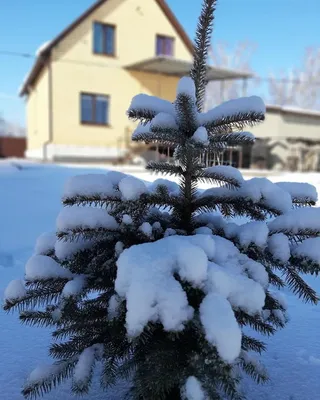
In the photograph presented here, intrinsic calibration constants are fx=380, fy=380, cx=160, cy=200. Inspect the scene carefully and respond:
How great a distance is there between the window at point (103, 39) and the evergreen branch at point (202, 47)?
16125mm

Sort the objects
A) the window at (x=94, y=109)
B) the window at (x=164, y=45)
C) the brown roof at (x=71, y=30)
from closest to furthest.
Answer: the brown roof at (x=71, y=30) < the window at (x=94, y=109) < the window at (x=164, y=45)

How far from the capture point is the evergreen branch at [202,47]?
1.43 metres

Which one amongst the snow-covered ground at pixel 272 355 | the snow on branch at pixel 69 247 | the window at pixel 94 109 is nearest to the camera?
the snow on branch at pixel 69 247

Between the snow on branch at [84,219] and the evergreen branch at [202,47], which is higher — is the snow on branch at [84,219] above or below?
below

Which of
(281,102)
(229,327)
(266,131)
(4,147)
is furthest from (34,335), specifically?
(281,102)

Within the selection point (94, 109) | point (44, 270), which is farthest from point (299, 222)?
point (94, 109)

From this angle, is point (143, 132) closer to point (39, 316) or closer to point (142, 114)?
point (142, 114)

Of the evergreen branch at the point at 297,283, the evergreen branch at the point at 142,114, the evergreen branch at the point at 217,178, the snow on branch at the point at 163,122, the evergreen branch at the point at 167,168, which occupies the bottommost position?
the evergreen branch at the point at 297,283

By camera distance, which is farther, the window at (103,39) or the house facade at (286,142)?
the house facade at (286,142)

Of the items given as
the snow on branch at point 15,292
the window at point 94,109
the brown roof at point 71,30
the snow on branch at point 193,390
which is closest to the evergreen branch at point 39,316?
the snow on branch at point 15,292

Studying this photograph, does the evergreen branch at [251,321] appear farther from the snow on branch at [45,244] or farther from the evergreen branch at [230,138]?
the snow on branch at [45,244]

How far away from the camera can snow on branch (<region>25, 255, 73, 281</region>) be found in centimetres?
127

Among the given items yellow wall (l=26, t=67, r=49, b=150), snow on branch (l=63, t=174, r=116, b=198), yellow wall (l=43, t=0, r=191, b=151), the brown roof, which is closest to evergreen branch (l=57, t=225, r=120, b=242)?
snow on branch (l=63, t=174, r=116, b=198)

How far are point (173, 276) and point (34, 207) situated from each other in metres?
4.94
